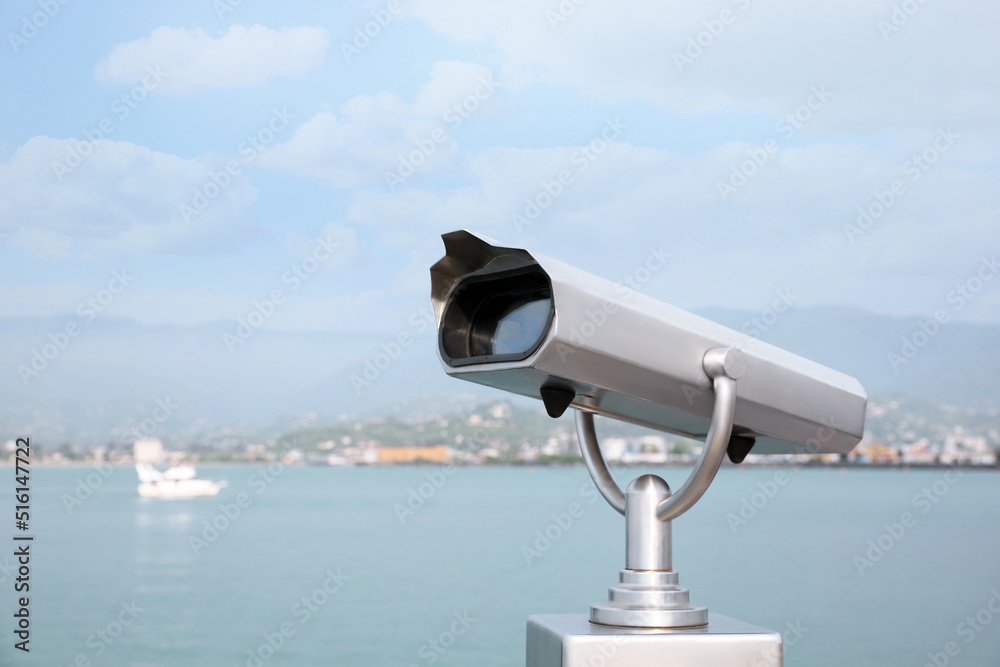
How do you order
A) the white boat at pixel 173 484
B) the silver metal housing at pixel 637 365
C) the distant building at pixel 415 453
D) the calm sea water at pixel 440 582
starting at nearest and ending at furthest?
the silver metal housing at pixel 637 365 < the calm sea water at pixel 440 582 < the white boat at pixel 173 484 < the distant building at pixel 415 453

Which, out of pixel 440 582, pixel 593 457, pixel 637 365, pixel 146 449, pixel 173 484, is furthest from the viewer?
pixel 173 484

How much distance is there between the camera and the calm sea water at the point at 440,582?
19125mm

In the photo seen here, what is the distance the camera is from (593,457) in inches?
41.6

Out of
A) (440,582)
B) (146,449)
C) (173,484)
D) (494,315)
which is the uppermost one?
(146,449)

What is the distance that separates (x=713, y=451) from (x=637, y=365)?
11 cm

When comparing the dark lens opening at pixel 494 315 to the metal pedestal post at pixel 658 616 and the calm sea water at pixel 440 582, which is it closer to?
the metal pedestal post at pixel 658 616

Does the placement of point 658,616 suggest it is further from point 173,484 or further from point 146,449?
point 173,484

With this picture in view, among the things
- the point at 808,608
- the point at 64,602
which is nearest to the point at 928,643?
the point at 808,608

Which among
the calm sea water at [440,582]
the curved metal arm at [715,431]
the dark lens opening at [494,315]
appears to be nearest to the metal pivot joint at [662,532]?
the curved metal arm at [715,431]

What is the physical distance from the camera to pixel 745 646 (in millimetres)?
827

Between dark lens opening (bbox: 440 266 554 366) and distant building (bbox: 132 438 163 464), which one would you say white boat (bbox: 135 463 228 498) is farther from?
dark lens opening (bbox: 440 266 554 366)

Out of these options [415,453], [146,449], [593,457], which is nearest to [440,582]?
[593,457]

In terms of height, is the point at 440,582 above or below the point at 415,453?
below

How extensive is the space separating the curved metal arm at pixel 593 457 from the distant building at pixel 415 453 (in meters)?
71.8
